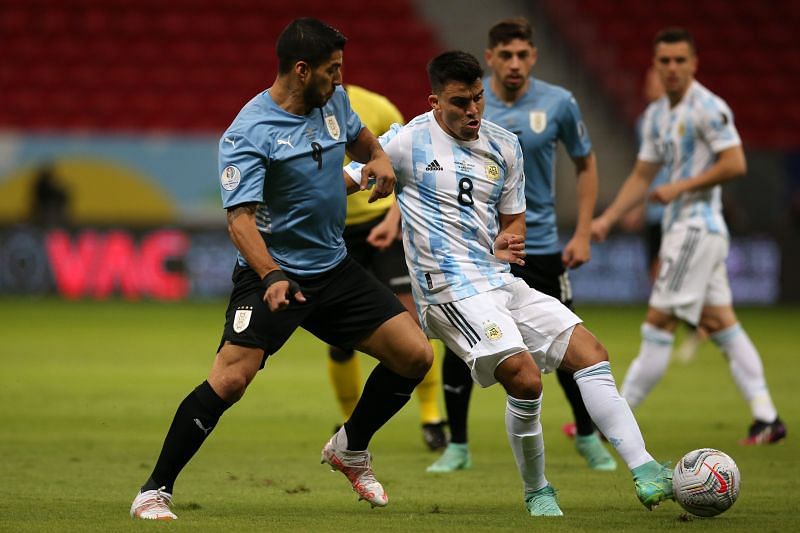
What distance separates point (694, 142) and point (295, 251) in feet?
11.8

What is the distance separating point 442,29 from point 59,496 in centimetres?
1884

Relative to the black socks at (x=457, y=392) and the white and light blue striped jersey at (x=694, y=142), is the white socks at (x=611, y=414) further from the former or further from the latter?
the white and light blue striped jersey at (x=694, y=142)

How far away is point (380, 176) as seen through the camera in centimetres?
558

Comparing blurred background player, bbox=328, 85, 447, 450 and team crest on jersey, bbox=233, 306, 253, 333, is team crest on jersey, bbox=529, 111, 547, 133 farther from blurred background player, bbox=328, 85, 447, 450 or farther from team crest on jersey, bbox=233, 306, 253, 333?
team crest on jersey, bbox=233, 306, 253, 333

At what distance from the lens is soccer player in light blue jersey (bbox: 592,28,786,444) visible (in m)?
8.30

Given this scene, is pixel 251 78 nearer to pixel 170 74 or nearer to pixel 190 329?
pixel 170 74

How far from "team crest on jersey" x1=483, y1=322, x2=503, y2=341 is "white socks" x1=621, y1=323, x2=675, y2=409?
3.01 meters

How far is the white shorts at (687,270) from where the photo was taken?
8.33 metres

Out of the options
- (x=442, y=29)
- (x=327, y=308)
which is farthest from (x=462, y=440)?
(x=442, y=29)

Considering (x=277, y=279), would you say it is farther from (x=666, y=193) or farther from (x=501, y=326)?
(x=666, y=193)

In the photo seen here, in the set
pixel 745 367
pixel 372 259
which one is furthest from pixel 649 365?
pixel 372 259

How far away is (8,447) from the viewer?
768 cm

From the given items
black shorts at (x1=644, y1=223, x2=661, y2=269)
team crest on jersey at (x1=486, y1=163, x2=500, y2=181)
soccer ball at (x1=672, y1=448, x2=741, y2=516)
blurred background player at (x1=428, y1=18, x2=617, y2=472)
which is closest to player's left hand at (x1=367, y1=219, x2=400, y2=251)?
blurred background player at (x1=428, y1=18, x2=617, y2=472)

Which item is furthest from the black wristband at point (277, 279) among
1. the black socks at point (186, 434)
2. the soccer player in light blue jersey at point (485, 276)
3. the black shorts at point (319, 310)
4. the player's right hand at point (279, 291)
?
the soccer player in light blue jersey at point (485, 276)
